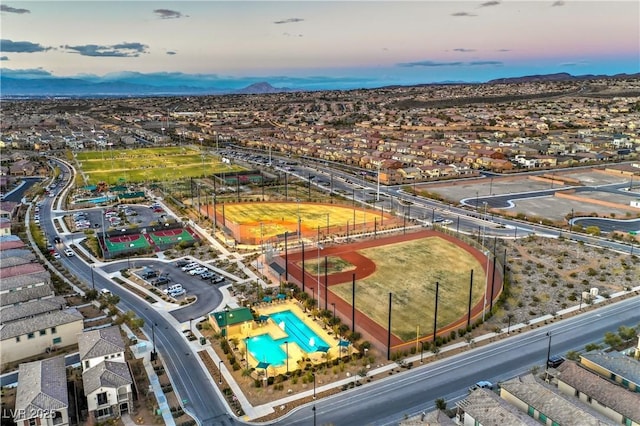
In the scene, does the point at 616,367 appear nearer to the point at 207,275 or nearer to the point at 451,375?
the point at 451,375

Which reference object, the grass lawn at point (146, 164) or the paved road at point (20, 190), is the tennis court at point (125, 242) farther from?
the grass lawn at point (146, 164)

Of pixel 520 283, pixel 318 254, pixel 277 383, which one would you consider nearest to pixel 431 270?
pixel 520 283

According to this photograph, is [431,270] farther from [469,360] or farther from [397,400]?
[397,400]

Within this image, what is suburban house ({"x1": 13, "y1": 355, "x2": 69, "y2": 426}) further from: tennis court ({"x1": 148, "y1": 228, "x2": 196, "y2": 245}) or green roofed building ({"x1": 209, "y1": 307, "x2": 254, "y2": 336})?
tennis court ({"x1": 148, "y1": 228, "x2": 196, "y2": 245})

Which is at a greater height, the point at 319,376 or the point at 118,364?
the point at 118,364

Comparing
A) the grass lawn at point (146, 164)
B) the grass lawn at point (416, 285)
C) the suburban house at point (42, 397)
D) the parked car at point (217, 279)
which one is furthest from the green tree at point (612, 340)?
the grass lawn at point (146, 164)

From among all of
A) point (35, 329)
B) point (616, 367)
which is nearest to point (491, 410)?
point (616, 367)
